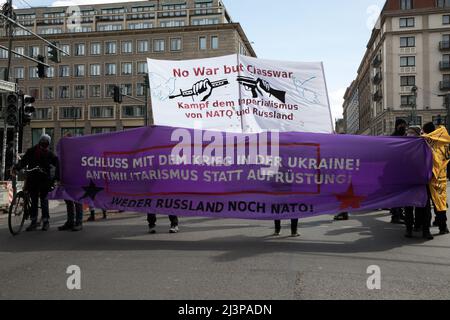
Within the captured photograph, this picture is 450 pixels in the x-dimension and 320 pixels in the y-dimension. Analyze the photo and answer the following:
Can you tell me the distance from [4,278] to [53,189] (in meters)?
3.76

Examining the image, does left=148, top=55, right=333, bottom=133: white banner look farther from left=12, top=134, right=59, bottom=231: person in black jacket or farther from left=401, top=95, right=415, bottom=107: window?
left=401, top=95, right=415, bottom=107: window

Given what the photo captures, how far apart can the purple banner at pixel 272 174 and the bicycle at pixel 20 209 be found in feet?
7.37

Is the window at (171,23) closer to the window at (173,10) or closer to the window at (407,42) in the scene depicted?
the window at (173,10)

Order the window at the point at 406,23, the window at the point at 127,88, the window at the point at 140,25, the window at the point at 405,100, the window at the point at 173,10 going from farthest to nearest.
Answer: the window at the point at 140,25 → the window at the point at 173,10 → the window at the point at 127,88 → the window at the point at 406,23 → the window at the point at 405,100

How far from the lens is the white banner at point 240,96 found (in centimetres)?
927

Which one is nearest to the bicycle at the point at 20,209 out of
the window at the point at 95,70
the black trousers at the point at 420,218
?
the black trousers at the point at 420,218

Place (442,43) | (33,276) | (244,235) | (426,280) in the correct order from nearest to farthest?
1. (426,280)
2. (33,276)
3. (244,235)
4. (442,43)

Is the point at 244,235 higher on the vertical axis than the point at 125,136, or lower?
lower

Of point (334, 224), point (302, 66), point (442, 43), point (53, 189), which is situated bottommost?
point (334, 224)

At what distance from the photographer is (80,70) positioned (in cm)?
8000

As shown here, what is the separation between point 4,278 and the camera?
5.43 m

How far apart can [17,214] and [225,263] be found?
16.4 feet
